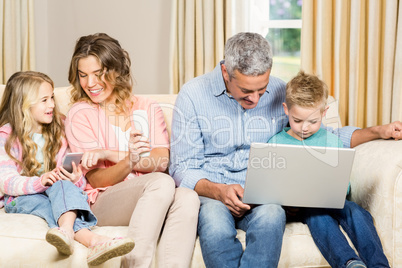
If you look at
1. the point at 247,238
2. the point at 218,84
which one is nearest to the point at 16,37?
the point at 218,84

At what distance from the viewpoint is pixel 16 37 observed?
310 cm

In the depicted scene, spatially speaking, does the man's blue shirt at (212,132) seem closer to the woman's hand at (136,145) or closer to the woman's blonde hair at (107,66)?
the woman's hand at (136,145)

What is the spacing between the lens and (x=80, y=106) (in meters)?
2.01

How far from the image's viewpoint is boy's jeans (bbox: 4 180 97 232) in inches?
66.3

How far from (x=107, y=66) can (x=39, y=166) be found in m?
0.47

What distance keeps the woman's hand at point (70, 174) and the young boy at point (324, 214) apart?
29.4 inches

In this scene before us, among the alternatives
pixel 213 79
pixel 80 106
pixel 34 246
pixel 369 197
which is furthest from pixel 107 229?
pixel 369 197

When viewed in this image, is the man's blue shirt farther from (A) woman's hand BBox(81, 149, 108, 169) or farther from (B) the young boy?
(A) woman's hand BBox(81, 149, 108, 169)

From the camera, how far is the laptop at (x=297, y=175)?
154 cm

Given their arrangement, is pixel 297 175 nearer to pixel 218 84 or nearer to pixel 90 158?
pixel 218 84

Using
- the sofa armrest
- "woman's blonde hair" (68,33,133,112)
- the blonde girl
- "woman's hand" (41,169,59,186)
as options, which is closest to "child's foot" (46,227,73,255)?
the blonde girl

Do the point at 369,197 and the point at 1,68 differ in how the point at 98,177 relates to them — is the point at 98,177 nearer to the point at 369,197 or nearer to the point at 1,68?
the point at 369,197

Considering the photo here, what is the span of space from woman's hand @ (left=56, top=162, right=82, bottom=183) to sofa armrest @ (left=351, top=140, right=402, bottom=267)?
103cm

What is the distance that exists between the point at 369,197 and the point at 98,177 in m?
1.00
